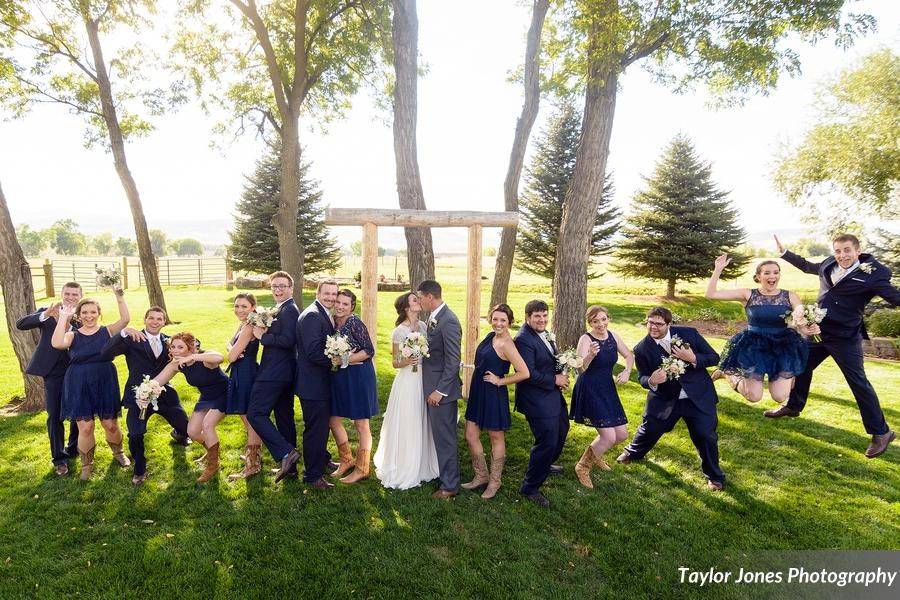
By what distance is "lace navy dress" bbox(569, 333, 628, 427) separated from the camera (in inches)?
218

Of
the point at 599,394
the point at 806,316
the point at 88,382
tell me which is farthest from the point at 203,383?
the point at 806,316

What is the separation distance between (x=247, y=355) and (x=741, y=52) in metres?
10.7

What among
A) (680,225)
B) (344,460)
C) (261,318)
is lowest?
(344,460)

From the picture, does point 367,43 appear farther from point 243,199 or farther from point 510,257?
point 243,199

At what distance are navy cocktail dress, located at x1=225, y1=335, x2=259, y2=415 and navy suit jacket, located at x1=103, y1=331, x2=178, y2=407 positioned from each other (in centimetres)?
85

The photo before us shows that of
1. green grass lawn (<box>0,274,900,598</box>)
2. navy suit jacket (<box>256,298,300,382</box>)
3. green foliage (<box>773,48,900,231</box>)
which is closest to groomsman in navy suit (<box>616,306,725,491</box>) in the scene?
green grass lawn (<box>0,274,900,598</box>)

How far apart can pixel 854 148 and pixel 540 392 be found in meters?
20.2

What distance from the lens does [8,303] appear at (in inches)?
308

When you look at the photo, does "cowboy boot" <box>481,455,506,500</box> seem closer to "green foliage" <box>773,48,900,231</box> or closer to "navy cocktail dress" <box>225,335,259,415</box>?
"navy cocktail dress" <box>225,335,259,415</box>

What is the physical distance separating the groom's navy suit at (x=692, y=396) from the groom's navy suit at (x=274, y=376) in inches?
158

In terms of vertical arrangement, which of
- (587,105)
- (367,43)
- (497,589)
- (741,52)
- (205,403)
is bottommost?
(497,589)

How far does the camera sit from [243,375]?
5801mm

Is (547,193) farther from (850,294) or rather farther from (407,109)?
(850,294)

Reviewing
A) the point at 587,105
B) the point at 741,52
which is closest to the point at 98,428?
the point at 587,105
